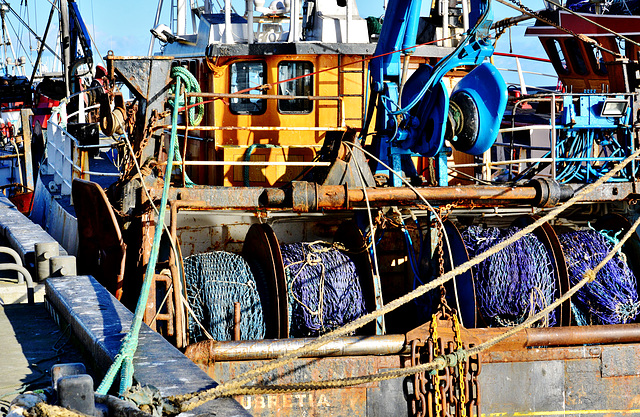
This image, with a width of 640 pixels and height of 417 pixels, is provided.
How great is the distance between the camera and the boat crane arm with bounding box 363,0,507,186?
7242 millimetres

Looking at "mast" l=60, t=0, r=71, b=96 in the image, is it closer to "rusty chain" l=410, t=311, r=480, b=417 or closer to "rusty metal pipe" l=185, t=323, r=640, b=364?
"rusty metal pipe" l=185, t=323, r=640, b=364

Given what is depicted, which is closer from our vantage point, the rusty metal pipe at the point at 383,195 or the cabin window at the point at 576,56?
the rusty metal pipe at the point at 383,195

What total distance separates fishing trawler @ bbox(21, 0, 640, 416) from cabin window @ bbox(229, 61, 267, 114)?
0.06ft

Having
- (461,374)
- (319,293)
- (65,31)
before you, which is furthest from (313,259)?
(65,31)

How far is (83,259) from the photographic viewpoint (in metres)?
7.66

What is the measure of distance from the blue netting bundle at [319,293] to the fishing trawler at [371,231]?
0.02 meters

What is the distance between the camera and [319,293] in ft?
23.5

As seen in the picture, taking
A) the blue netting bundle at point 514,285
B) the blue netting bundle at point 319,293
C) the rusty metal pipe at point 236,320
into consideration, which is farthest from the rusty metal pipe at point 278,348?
the blue netting bundle at point 514,285

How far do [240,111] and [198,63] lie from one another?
4.63 ft

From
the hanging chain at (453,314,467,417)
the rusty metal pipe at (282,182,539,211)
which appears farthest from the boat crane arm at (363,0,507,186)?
the hanging chain at (453,314,467,417)

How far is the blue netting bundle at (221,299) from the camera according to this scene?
686 centimetres

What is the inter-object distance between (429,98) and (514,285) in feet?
7.14

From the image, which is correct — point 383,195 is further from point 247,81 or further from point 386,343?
point 247,81

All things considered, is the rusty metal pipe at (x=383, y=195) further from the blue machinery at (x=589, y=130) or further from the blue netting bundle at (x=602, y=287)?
the blue machinery at (x=589, y=130)
